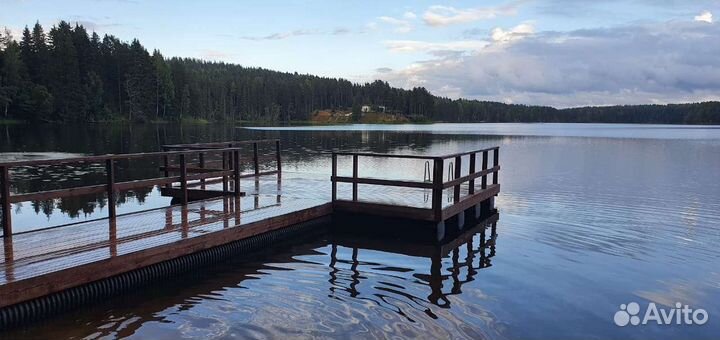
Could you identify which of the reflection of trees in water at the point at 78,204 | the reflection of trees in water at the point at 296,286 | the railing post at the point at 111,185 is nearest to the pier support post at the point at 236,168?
the reflection of trees in water at the point at 296,286

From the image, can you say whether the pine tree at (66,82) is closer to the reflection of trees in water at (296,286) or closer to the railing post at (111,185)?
the railing post at (111,185)

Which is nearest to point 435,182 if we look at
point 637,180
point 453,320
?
point 453,320

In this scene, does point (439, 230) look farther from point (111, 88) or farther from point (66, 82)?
point (111, 88)

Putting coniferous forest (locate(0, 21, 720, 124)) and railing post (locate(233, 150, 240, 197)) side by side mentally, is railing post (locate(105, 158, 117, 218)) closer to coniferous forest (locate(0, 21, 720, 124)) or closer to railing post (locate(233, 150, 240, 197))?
railing post (locate(233, 150, 240, 197))

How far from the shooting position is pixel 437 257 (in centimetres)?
1038

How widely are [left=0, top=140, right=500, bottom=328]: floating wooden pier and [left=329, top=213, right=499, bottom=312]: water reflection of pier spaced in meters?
0.55

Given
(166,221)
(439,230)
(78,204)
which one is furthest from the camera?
(78,204)

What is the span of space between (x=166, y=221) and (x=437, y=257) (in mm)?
5266

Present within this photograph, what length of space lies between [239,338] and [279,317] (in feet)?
2.45

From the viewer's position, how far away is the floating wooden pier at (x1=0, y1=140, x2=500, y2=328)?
6449 millimetres

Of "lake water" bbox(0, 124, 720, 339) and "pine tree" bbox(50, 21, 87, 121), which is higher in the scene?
"pine tree" bbox(50, 21, 87, 121)

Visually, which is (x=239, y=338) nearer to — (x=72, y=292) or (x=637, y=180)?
(x=72, y=292)

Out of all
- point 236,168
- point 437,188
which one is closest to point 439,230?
point 437,188

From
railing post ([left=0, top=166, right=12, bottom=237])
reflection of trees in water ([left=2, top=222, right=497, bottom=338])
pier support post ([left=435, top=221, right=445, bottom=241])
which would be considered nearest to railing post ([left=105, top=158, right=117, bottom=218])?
railing post ([left=0, top=166, right=12, bottom=237])
